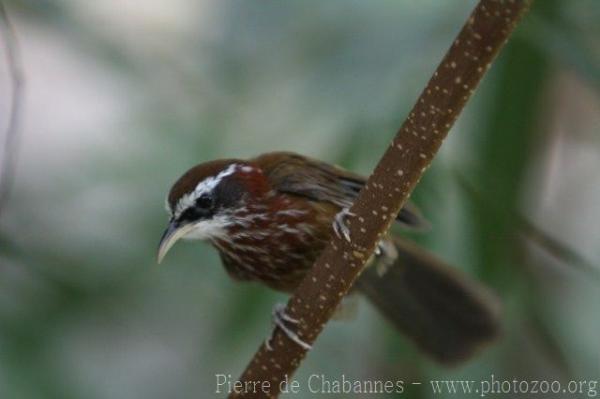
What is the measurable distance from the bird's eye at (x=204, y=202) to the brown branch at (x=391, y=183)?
0.53m

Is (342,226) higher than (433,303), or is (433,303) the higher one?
(342,226)

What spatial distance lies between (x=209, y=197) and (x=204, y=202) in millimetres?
17

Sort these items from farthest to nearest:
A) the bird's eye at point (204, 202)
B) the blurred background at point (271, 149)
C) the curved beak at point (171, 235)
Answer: the blurred background at point (271, 149) < the bird's eye at point (204, 202) < the curved beak at point (171, 235)

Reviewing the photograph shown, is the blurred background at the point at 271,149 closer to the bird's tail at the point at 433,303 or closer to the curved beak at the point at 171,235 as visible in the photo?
the bird's tail at the point at 433,303

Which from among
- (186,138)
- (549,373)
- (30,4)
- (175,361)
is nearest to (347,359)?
(549,373)

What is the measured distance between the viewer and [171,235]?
246 centimetres

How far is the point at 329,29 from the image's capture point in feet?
10.7

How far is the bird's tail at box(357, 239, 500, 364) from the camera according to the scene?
3.00m

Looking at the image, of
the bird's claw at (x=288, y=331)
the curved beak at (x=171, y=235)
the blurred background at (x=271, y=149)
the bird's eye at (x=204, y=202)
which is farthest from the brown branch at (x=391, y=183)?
the blurred background at (x=271, y=149)

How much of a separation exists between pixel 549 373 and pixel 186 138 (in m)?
1.36

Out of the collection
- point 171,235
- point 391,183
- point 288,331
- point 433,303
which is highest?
point 391,183

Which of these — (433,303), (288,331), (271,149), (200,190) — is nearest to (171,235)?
(200,190)

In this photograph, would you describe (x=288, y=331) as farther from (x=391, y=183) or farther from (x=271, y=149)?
(x=271, y=149)

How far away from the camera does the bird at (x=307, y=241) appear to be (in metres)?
2.57
